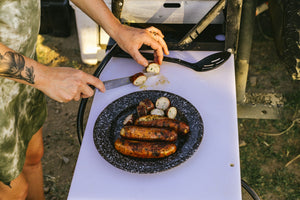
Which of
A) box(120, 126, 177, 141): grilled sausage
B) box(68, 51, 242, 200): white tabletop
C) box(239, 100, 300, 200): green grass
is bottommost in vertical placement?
box(239, 100, 300, 200): green grass

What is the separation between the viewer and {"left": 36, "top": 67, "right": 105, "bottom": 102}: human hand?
1.28m

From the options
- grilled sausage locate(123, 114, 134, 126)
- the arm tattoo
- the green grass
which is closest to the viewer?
the arm tattoo

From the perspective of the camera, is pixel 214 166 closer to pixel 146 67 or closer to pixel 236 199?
pixel 236 199

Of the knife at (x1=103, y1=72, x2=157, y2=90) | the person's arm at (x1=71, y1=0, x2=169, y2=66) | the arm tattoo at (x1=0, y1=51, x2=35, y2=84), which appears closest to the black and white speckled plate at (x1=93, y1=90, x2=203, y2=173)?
the knife at (x1=103, y1=72, x2=157, y2=90)

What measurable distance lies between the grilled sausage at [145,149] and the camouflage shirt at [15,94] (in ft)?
1.69

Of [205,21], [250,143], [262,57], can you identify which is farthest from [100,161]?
[262,57]

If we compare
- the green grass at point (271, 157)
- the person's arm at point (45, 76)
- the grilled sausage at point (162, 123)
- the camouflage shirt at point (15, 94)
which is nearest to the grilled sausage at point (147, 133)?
the grilled sausage at point (162, 123)

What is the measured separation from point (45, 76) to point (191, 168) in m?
0.68

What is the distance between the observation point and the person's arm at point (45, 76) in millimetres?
1205

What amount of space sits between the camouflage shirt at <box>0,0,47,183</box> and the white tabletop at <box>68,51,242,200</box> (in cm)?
34

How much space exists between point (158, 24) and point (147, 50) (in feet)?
0.75

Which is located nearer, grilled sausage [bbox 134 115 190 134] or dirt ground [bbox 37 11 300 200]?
grilled sausage [bbox 134 115 190 134]

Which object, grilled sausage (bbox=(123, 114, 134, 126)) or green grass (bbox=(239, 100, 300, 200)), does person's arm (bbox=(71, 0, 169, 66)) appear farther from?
green grass (bbox=(239, 100, 300, 200))

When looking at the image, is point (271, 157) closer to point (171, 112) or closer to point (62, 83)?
point (171, 112)
